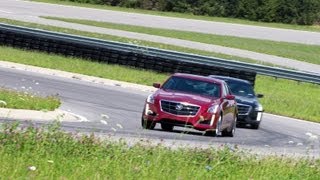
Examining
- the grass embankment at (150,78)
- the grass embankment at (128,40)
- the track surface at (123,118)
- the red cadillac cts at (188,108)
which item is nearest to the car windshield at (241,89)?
the track surface at (123,118)

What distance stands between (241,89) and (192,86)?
586 cm

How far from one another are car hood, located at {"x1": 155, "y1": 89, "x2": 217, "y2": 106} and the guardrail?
13.2 meters

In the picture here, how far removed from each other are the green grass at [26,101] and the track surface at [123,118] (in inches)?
31.4

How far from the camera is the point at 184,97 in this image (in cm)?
2102

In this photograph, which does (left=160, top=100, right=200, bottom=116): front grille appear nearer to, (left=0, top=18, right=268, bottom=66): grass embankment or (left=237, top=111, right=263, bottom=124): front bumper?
(left=237, top=111, right=263, bottom=124): front bumper

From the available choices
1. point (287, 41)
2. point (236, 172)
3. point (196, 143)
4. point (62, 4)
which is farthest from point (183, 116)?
point (62, 4)

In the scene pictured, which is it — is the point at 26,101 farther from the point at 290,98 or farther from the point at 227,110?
the point at 290,98

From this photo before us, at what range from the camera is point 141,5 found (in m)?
67.2

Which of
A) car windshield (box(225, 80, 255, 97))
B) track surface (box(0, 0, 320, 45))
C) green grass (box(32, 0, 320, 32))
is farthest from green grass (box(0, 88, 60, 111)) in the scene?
green grass (box(32, 0, 320, 32))

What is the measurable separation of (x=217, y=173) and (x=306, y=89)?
2660 cm

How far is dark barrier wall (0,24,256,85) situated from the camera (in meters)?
34.8

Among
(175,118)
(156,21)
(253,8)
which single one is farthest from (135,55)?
(253,8)

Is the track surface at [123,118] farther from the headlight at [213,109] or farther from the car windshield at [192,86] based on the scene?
the car windshield at [192,86]

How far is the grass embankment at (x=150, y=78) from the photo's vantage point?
32438 mm
